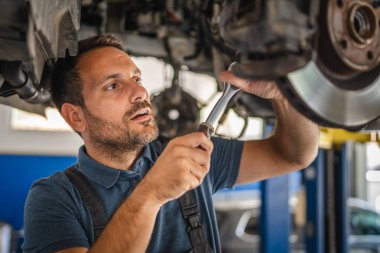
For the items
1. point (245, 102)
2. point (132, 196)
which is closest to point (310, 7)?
point (132, 196)

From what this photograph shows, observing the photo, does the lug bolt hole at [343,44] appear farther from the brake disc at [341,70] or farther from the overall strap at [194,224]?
the overall strap at [194,224]

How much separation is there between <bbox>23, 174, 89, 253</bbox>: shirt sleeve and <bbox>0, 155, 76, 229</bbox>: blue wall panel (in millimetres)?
3018

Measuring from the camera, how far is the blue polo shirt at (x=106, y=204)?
3.01 ft

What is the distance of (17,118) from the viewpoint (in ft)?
13.0

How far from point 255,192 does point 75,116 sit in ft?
13.2

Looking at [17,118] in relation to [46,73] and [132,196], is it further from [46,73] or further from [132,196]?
[132,196]

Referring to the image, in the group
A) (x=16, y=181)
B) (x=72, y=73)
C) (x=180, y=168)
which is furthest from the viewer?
(x=16, y=181)

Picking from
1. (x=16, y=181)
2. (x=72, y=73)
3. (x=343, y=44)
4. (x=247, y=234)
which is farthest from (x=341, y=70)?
(x=16, y=181)

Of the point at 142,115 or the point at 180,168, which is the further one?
the point at 142,115

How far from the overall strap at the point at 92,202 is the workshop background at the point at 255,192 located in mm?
652

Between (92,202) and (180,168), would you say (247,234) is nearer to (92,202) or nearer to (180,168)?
(92,202)

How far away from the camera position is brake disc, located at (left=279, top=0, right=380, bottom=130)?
53 centimetres

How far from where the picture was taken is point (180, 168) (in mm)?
725

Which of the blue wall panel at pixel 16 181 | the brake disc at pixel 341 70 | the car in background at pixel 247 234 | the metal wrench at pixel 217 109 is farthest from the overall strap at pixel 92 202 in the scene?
the blue wall panel at pixel 16 181
